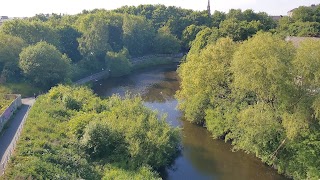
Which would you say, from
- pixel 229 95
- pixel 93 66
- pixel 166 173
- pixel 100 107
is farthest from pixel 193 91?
pixel 93 66

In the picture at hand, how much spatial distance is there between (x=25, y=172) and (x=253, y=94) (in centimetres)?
2828

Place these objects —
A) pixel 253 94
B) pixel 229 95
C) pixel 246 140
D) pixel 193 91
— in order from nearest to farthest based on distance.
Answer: pixel 246 140, pixel 253 94, pixel 229 95, pixel 193 91

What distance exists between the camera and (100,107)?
4741 centimetres

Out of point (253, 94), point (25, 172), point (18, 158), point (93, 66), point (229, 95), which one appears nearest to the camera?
point (25, 172)

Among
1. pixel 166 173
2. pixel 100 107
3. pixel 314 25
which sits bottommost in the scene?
pixel 166 173

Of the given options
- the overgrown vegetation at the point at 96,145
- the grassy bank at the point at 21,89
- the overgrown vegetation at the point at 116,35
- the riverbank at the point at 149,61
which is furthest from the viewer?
the riverbank at the point at 149,61

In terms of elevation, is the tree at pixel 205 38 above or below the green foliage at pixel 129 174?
above

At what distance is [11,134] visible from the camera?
38781 mm

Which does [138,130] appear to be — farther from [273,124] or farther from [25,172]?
[273,124]

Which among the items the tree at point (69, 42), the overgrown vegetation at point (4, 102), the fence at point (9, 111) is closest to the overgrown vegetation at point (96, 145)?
the fence at point (9, 111)

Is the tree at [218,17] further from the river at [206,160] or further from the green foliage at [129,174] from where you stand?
the green foliage at [129,174]

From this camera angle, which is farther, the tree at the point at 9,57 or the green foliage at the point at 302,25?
the green foliage at the point at 302,25

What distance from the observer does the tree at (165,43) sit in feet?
364

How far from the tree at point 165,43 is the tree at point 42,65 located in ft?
169
